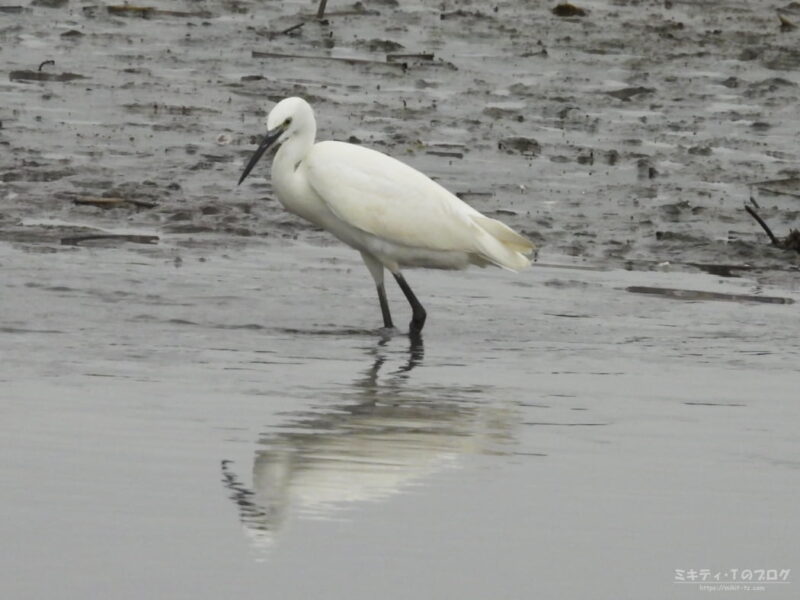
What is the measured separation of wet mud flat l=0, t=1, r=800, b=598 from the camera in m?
5.99

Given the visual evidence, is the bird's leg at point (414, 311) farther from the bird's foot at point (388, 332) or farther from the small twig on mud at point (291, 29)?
the small twig on mud at point (291, 29)

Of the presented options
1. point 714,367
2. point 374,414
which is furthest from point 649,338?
point 374,414

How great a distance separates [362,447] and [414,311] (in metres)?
3.12

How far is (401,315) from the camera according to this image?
1069cm

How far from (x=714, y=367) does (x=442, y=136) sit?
590 centimetres

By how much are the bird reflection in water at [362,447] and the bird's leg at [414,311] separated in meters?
1.22

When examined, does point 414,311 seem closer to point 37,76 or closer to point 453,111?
point 453,111

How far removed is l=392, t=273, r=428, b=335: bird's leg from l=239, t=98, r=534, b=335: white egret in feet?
0.05

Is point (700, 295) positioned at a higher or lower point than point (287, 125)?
lower

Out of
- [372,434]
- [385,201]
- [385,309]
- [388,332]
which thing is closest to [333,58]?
[385,201]

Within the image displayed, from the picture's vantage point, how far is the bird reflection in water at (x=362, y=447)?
6.30 meters

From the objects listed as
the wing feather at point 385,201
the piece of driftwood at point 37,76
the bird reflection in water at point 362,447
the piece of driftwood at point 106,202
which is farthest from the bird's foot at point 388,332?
the piece of driftwood at point 37,76

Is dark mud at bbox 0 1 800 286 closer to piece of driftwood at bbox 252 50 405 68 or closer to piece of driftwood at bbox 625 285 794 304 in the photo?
piece of driftwood at bbox 252 50 405 68

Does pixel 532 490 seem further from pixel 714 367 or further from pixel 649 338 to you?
pixel 649 338
